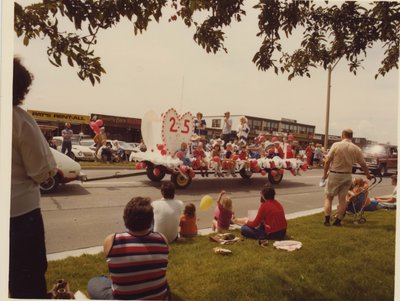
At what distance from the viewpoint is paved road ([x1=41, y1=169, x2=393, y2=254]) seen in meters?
5.51

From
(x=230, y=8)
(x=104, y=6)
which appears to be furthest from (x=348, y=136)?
(x=104, y=6)

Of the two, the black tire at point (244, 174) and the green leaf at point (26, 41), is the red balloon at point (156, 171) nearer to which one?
the black tire at point (244, 174)

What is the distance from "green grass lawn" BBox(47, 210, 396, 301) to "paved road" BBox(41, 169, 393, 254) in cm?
125

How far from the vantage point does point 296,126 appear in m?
36.5

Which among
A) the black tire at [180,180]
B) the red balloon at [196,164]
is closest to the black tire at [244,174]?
the red balloon at [196,164]

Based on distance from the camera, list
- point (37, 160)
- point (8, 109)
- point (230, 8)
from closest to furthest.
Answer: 1. point (37, 160)
2. point (8, 109)
3. point (230, 8)

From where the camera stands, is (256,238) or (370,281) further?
(256,238)

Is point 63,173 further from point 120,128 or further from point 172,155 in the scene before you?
point 120,128

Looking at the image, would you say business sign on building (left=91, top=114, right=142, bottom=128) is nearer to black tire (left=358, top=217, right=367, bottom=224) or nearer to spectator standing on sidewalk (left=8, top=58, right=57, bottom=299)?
black tire (left=358, top=217, right=367, bottom=224)

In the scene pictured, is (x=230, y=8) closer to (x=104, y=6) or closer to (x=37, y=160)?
(x=104, y=6)

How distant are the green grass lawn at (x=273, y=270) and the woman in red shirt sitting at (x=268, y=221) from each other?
8.8 inches

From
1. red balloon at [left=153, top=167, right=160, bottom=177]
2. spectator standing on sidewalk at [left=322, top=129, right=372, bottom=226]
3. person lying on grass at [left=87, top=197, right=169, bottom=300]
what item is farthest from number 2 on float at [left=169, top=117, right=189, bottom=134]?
person lying on grass at [left=87, top=197, right=169, bottom=300]

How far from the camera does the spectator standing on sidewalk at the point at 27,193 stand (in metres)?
2.42

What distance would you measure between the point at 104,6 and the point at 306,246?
407 cm
